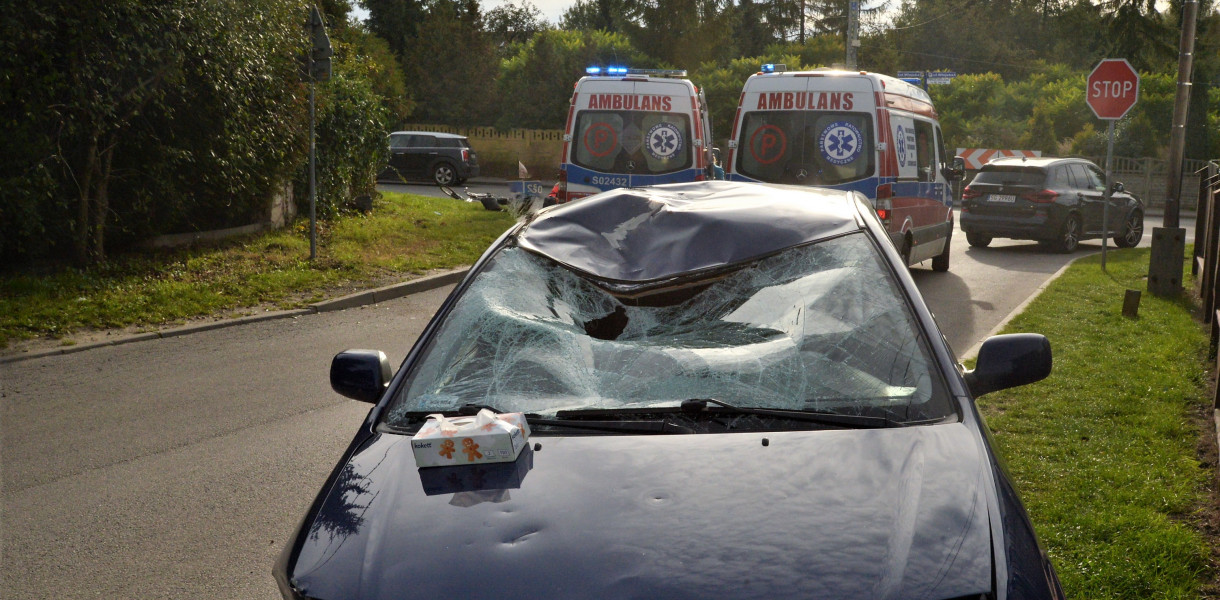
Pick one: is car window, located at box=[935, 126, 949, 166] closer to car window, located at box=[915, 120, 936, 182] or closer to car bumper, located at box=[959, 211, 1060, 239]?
car window, located at box=[915, 120, 936, 182]

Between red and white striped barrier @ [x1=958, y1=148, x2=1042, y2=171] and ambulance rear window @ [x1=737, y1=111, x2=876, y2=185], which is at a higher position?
ambulance rear window @ [x1=737, y1=111, x2=876, y2=185]

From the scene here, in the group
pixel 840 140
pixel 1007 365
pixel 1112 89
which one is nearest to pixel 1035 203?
pixel 1112 89

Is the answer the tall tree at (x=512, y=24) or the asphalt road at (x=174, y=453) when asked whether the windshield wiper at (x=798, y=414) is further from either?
the tall tree at (x=512, y=24)

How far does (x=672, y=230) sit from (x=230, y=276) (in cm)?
1004

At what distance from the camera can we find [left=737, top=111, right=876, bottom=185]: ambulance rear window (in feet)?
38.7

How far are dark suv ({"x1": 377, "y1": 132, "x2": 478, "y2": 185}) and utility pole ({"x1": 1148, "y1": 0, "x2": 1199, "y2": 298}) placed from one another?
23.3m

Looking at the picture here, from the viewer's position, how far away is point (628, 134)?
14070 mm

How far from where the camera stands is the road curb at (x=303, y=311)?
920 cm

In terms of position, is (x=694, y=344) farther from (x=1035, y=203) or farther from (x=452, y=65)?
(x=452, y=65)

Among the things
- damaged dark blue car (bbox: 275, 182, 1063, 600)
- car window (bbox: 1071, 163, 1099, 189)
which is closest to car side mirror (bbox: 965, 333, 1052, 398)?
damaged dark blue car (bbox: 275, 182, 1063, 600)

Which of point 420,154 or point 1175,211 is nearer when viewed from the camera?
point 1175,211

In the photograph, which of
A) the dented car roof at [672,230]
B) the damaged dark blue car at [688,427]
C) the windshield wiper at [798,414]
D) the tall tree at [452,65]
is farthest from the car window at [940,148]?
the tall tree at [452,65]

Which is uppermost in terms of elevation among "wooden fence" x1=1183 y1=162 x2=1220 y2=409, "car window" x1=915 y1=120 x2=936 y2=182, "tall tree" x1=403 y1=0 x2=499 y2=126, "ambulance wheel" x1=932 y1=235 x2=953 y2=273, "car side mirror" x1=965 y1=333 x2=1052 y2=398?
"tall tree" x1=403 y1=0 x2=499 y2=126

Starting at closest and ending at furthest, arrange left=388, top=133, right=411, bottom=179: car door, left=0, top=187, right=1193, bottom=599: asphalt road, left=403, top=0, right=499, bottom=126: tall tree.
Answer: left=0, top=187, right=1193, bottom=599: asphalt road → left=388, top=133, right=411, bottom=179: car door → left=403, top=0, right=499, bottom=126: tall tree
